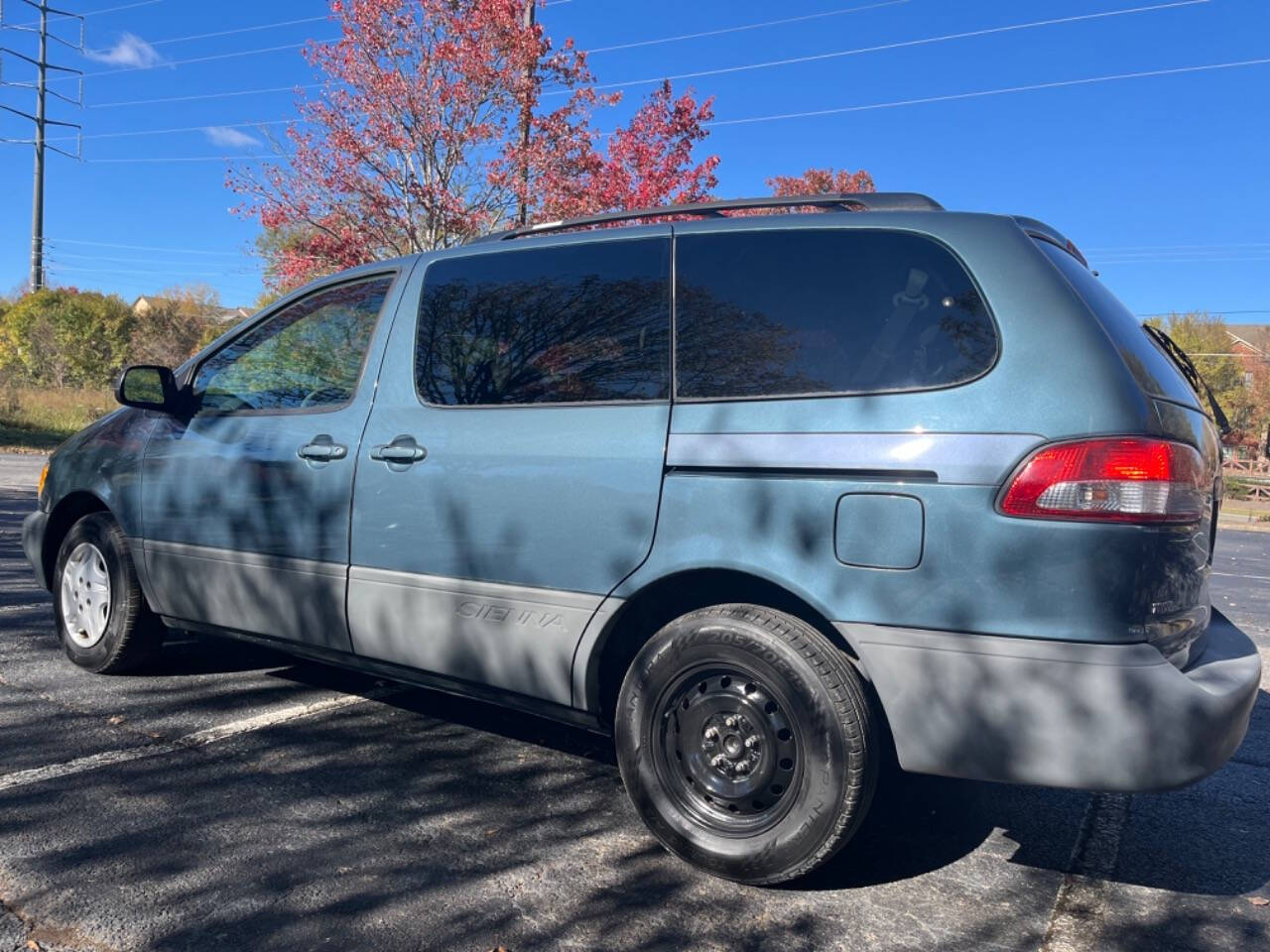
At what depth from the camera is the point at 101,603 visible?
4.59 m

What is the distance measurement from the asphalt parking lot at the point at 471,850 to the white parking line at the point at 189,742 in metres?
0.01

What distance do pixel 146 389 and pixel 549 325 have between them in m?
2.06

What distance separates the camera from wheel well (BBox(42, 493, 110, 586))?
15.5 feet

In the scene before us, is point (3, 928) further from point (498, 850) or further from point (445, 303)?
point (445, 303)

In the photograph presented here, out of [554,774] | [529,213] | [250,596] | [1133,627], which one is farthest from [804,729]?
[529,213]

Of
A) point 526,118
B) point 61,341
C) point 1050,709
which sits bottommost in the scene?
point 1050,709

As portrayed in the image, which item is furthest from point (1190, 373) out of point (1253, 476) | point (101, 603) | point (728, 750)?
point (1253, 476)

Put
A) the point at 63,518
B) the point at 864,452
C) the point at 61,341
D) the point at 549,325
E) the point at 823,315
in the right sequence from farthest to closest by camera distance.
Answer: the point at 61,341 → the point at 63,518 → the point at 549,325 → the point at 823,315 → the point at 864,452

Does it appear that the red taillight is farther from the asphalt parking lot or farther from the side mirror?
the side mirror

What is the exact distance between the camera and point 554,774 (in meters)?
3.65

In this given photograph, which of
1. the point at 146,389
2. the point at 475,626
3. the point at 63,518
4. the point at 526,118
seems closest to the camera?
the point at 475,626

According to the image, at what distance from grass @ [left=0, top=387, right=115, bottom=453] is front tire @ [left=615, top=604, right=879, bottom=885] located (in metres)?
20.8

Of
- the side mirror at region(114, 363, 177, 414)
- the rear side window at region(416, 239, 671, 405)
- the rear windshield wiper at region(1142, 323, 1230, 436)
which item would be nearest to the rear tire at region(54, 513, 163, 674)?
the side mirror at region(114, 363, 177, 414)

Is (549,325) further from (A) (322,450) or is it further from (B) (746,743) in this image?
(B) (746,743)
